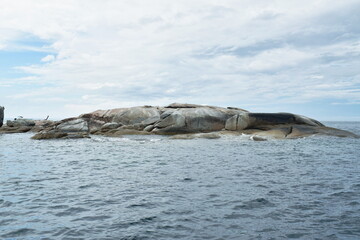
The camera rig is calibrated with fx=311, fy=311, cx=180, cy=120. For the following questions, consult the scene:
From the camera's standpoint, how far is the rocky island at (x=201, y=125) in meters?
34.9

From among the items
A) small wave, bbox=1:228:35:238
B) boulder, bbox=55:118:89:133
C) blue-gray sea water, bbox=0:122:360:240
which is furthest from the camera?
boulder, bbox=55:118:89:133

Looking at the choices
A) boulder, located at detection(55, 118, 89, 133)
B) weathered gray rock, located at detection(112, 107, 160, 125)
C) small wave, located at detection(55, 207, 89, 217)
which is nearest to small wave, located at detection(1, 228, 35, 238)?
small wave, located at detection(55, 207, 89, 217)

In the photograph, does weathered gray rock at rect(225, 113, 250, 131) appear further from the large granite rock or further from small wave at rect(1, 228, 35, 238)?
small wave at rect(1, 228, 35, 238)

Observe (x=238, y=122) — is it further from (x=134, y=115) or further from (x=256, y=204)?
(x=256, y=204)

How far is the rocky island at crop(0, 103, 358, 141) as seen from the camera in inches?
1375

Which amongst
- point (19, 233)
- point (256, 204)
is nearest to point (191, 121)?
point (256, 204)

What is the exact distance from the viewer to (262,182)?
12.7m

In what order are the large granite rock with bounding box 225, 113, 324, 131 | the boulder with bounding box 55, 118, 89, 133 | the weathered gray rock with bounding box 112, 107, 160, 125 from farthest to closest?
the weathered gray rock with bounding box 112, 107, 160, 125 → the boulder with bounding box 55, 118, 89, 133 → the large granite rock with bounding box 225, 113, 324, 131

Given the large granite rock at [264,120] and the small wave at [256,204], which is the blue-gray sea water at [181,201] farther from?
the large granite rock at [264,120]

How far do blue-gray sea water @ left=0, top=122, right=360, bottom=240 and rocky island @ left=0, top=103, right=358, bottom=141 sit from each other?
18.0 meters

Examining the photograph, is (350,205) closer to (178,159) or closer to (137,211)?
(137,211)

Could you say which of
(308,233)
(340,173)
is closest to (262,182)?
(340,173)

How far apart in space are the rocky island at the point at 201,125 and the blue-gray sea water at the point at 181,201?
59.0 ft

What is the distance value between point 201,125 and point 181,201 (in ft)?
96.2
